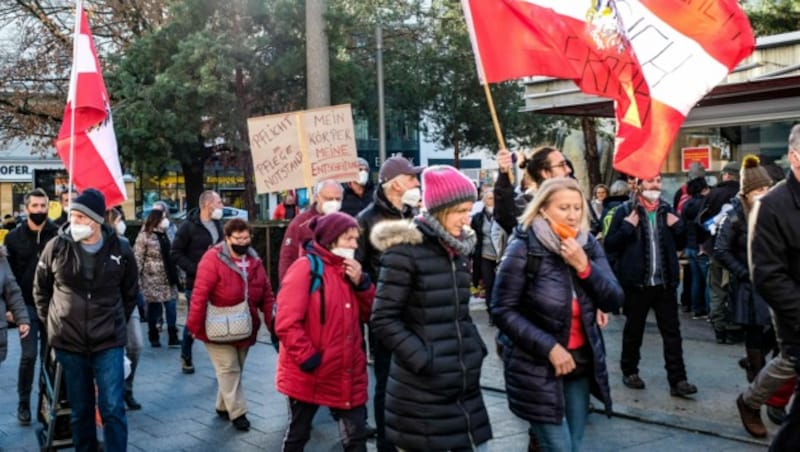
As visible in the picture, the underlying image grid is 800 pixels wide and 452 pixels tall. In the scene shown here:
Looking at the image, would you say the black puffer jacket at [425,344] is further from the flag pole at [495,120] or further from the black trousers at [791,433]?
the black trousers at [791,433]

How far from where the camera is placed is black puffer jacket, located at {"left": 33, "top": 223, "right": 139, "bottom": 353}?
18.5 ft

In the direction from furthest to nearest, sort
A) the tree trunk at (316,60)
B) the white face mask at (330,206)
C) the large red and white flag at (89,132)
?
the tree trunk at (316,60)
the large red and white flag at (89,132)
the white face mask at (330,206)

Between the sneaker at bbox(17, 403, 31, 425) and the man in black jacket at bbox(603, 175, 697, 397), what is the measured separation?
499 cm

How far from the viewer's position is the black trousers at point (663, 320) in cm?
744

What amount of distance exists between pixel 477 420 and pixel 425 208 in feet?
3.44

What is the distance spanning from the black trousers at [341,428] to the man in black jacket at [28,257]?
345cm

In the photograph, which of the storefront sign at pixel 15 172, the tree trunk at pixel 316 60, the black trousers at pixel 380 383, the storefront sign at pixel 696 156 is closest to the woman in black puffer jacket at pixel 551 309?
the black trousers at pixel 380 383

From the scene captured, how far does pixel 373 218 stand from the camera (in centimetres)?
620

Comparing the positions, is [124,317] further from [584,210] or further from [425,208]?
[584,210]

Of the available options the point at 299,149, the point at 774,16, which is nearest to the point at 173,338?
the point at 299,149

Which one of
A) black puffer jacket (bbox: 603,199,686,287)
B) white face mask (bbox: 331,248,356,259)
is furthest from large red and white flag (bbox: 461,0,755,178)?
white face mask (bbox: 331,248,356,259)

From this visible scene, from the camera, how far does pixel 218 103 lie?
720 inches

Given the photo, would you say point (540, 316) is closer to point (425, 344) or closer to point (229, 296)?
point (425, 344)

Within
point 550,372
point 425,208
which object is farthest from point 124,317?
point 550,372
